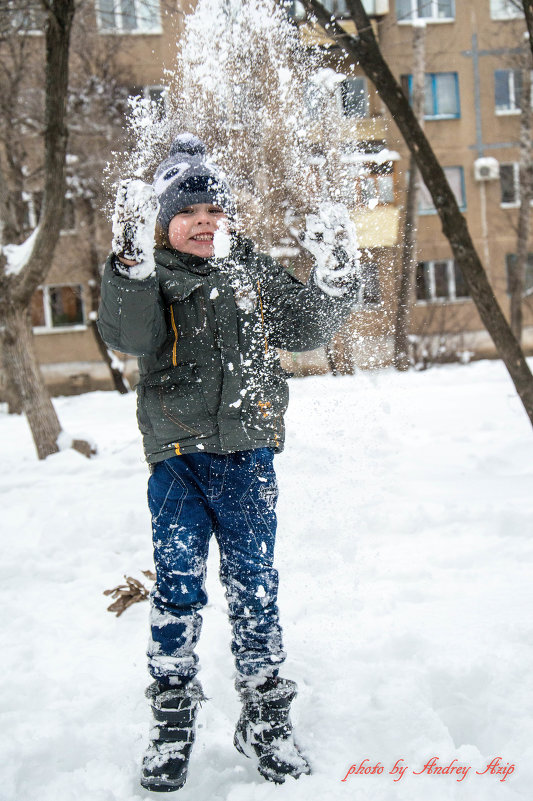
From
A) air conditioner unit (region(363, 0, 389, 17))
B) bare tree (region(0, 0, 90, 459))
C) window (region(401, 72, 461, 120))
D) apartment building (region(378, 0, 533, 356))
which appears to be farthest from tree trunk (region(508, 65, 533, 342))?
bare tree (region(0, 0, 90, 459))

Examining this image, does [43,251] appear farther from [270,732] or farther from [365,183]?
[270,732]

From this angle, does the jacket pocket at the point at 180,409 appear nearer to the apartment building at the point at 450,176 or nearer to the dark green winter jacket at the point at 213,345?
the dark green winter jacket at the point at 213,345

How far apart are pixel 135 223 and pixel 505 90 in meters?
20.1

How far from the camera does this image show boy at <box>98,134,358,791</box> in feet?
5.87

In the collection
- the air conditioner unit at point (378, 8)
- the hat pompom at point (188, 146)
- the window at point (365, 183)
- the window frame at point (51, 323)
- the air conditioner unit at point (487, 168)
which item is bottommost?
the window frame at point (51, 323)

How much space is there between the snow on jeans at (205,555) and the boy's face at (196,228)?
0.56 m

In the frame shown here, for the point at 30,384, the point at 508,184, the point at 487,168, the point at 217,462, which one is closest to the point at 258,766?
the point at 217,462

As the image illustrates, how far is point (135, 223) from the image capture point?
5.13ft

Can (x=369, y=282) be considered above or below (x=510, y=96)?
below

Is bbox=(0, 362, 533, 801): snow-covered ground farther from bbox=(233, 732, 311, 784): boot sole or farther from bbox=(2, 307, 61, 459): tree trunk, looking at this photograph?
bbox=(2, 307, 61, 459): tree trunk

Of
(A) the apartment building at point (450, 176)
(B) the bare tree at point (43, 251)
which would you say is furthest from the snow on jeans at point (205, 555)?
(A) the apartment building at point (450, 176)

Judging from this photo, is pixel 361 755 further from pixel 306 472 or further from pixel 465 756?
pixel 306 472

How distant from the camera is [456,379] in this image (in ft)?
39.4

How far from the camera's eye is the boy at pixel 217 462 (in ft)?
5.87
